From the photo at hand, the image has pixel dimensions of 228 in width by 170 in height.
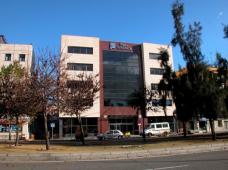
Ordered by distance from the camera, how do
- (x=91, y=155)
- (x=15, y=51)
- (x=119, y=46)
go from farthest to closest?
(x=119, y=46) → (x=15, y=51) → (x=91, y=155)

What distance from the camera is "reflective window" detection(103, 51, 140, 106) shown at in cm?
6781

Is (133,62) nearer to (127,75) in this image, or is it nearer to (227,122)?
(127,75)

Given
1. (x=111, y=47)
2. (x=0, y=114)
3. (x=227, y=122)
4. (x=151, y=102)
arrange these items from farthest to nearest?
(x=227, y=122) < (x=111, y=47) < (x=151, y=102) < (x=0, y=114)

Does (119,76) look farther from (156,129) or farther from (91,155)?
(91,155)

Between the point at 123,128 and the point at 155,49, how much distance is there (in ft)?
59.4

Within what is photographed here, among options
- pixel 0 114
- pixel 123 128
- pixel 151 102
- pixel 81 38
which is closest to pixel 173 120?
pixel 123 128

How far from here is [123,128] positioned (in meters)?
68.8

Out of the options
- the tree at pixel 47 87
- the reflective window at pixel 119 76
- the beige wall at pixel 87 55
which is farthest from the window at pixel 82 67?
the tree at pixel 47 87

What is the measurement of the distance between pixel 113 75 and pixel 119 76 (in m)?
1.36

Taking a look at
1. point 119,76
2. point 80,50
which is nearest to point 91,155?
point 80,50

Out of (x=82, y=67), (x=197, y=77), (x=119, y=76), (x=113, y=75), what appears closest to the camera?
(x=197, y=77)

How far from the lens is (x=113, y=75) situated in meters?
68.8

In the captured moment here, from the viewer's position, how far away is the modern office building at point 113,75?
65.3m

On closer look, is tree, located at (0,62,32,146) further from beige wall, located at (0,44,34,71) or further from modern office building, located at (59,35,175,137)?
modern office building, located at (59,35,175,137)
